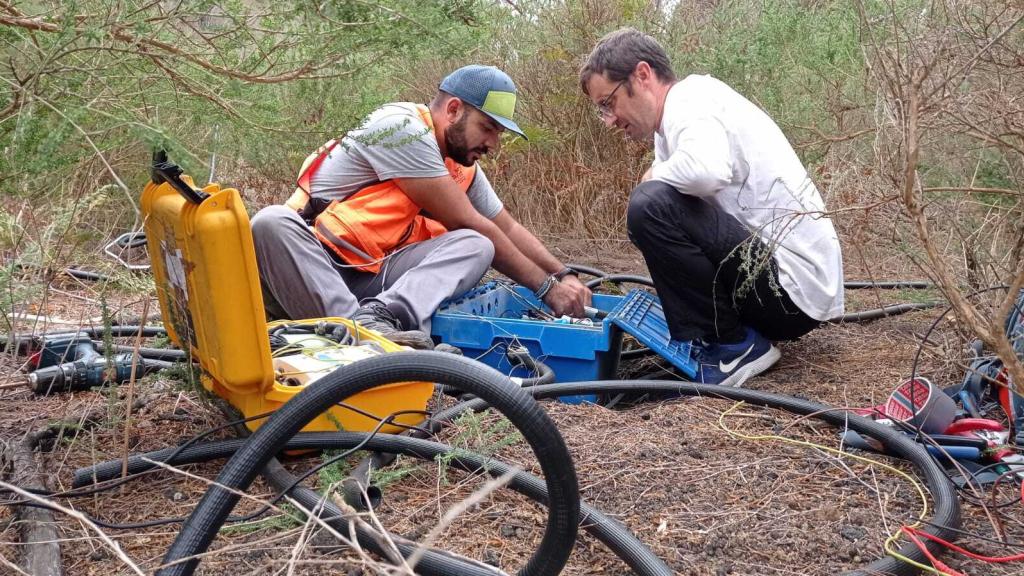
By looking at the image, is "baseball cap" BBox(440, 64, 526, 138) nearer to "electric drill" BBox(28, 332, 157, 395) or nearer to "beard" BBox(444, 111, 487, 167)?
"beard" BBox(444, 111, 487, 167)

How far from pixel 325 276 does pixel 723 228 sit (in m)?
1.56

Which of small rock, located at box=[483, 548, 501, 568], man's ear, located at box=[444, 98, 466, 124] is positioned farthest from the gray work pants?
small rock, located at box=[483, 548, 501, 568]

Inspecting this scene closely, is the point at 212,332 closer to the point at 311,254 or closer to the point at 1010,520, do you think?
the point at 311,254

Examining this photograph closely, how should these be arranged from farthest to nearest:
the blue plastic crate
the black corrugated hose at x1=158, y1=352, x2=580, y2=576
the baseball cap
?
the baseball cap → the blue plastic crate → the black corrugated hose at x1=158, y1=352, x2=580, y2=576

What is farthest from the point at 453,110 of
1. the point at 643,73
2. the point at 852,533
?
the point at 852,533

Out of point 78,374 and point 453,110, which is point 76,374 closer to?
point 78,374

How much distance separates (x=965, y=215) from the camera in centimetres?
358

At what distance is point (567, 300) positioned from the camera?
3.94 metres

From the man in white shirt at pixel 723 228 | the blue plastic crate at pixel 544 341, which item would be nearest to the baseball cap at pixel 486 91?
the man in white shirt at pixel 723 228

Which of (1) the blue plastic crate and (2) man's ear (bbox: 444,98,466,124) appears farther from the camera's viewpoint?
(2) man's ear (bbox: 444,98,466,124)

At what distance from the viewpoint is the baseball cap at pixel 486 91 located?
380 centimetres

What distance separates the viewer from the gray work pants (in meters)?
3.42

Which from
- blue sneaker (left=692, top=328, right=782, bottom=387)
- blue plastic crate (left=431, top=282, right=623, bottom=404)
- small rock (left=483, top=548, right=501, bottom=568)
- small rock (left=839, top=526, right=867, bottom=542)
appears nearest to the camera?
small rock (left=483, top=548, right=501, bottom=568)

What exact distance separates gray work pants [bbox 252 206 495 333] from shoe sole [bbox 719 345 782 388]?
114cm
